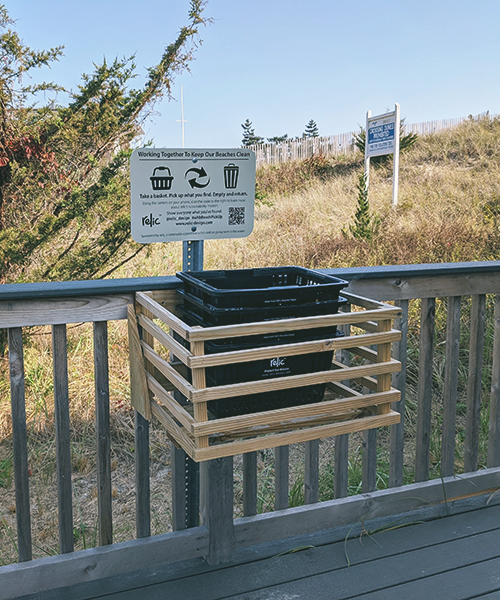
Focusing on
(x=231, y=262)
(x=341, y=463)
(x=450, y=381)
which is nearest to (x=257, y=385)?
(x=341, y=463)

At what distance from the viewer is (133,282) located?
156 cm

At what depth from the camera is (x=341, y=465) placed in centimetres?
191

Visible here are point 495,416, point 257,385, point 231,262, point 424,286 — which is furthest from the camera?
point 231,262

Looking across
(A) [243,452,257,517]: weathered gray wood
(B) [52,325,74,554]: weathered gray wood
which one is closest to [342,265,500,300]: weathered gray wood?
(A) [243,452,257,517]: weathered gray wood

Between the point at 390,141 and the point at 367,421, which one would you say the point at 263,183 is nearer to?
the point at 390,141

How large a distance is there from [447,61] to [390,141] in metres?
18.3

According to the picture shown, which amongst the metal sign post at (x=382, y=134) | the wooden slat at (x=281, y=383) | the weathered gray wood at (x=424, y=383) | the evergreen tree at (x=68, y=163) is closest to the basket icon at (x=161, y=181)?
the wooden slat at (x=281, y=383)

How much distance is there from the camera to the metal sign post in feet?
38.8

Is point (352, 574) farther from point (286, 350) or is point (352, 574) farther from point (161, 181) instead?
point (161, 181)

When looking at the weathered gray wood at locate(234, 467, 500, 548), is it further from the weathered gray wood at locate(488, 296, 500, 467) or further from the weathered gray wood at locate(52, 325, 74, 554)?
the weathered gray wood at locate(52, 325, 74, 554)

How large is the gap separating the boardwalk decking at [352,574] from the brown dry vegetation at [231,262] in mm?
648

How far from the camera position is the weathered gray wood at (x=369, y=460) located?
1893 millimetres

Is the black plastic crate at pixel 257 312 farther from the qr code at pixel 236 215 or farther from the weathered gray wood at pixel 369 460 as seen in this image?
the weathered gray wood at pixel 369 460

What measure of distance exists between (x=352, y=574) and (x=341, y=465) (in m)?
0.35
